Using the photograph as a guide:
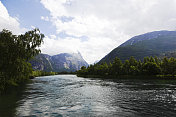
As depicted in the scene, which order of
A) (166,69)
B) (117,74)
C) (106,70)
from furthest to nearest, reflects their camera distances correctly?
1. (106,70)
2. (117,74)
3. (166,69)

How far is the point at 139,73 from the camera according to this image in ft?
398

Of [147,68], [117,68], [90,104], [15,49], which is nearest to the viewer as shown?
[90,104]

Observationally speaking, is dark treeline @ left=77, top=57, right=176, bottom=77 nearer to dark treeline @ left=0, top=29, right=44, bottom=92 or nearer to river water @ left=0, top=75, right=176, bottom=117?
river water @ left=0, top=75, right=176, bottom=117

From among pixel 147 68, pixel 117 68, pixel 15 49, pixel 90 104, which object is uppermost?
pixel 15 49

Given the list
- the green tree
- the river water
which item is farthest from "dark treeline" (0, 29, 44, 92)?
the green tree

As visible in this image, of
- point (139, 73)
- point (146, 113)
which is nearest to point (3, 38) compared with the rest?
point (146, 113)

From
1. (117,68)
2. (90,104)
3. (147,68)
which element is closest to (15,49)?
(90,104)

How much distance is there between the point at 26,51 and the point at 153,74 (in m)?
115

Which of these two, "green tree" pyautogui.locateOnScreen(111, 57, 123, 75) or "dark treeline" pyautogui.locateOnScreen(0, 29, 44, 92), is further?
"green tree" pyautogui.locateOnScreen(111, 57, 123, 75)

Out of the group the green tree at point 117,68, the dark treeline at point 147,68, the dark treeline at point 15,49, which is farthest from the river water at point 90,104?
the green tree at point 117,68

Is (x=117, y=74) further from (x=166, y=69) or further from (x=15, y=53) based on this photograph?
(x=15, y=53)

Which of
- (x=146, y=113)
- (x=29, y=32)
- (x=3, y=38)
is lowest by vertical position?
(x=146, y=113)

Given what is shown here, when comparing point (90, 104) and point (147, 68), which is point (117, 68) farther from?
Result: point (90, 104)

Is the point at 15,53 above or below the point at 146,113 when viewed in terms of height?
above
